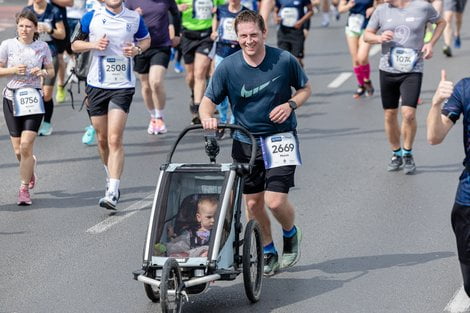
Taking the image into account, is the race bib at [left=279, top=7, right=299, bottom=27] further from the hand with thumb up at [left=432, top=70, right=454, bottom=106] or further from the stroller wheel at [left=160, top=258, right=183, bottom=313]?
the hand with thumb up at [left=432, top=70, right=454, bottom=106]

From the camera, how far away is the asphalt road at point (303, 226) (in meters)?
8.65

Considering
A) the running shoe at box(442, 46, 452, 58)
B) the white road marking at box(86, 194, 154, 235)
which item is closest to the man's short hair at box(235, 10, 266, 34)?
the white road marking at box(86, 194, 154, 235)

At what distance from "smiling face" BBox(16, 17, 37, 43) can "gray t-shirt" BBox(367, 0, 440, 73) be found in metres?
3.69

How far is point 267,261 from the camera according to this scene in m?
9.16

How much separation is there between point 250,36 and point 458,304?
2.28m

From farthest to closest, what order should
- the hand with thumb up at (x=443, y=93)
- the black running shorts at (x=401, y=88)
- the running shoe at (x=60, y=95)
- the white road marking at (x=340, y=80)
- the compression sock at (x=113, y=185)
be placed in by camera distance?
the white road marking at (x=340, y=80)
the running shoe at (x=60, y=95)
the black running shorts at (x=401, y=88)
the compression sock at (x=113, y=185)
the hand with thumb up at (x=443, y=93)

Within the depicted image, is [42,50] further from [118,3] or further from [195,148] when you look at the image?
[195,148]

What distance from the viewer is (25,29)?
457 inches

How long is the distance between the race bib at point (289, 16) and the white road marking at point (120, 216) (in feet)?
20.2

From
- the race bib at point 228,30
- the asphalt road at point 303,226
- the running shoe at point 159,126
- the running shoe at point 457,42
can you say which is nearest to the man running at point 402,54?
the asphalt road at point 303,226

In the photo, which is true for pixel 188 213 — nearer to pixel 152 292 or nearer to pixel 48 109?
pixel 152 292

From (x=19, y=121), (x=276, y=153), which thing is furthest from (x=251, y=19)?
(x=19, y=121)

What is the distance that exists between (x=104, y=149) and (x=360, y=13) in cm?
691

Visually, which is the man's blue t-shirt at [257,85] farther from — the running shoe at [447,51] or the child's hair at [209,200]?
the running shoe at [447,51]
